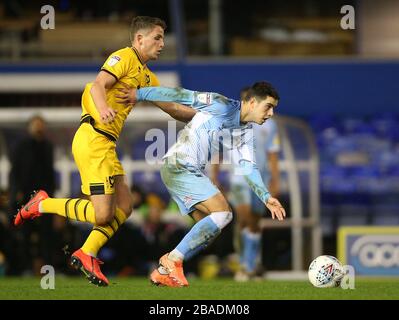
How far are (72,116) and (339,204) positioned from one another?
4152 mm

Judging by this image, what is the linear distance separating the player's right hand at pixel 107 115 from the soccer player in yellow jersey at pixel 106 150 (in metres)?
0.28

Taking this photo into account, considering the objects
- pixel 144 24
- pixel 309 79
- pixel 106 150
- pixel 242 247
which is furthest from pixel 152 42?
pixel 309 79

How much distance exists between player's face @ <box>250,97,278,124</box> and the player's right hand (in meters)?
1.13

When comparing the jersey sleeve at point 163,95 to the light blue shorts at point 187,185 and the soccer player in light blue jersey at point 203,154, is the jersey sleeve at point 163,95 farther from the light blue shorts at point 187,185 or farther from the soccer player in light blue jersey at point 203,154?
the light blue shorts at point 187,185

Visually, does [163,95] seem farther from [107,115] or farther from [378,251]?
[378,251]

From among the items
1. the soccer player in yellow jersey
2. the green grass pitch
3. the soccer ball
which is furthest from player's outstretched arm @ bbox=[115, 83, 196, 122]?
the soccer ball

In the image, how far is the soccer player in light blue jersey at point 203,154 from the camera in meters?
9.24

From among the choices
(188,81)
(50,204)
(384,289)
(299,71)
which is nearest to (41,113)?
(188,81)

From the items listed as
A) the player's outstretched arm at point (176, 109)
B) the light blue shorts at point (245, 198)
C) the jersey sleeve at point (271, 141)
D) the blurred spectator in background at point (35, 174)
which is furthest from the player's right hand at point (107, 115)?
the blurred spectator in background at point (35, 174)

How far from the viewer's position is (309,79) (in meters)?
17.8

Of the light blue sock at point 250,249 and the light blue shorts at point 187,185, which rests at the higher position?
the light blue shorts at point 187,185

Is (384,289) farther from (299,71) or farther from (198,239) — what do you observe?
(299,71)

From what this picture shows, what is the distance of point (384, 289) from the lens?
9555mm

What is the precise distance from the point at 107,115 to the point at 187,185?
0.92 metres
